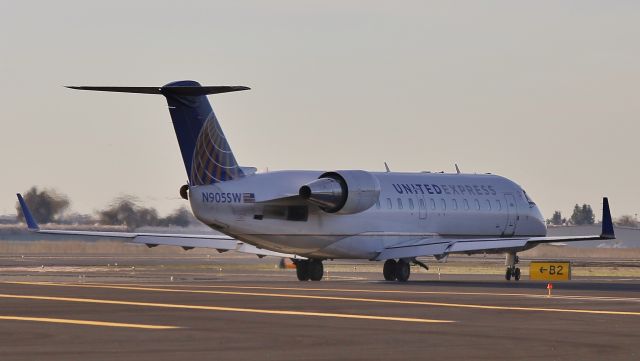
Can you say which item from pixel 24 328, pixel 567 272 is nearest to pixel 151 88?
pixel 567 272

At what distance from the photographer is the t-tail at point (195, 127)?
42.9 m

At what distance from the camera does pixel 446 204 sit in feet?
169

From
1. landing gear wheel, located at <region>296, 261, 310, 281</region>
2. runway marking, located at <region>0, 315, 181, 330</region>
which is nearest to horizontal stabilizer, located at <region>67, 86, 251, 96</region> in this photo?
landing gear wheel, located at <region>296, 261, 310, 281</region>

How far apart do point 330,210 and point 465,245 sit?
4852 mm

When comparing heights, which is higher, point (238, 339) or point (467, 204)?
point (467, 204)

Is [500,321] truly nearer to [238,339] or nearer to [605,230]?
[238,339]

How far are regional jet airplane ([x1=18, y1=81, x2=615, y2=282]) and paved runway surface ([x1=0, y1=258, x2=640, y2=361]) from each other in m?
6.69

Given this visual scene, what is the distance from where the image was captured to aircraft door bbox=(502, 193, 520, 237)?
54.3 metres

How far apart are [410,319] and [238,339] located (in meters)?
5.38

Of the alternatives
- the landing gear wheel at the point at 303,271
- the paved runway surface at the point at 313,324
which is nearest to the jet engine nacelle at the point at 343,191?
the landing gear wheel at the point at 303,271

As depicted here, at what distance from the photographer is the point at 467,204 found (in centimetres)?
5247

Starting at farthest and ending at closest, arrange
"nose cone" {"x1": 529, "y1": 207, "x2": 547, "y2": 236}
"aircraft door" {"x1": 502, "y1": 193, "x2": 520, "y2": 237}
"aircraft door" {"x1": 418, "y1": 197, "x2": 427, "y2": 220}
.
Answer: "nose cone" {"x1": 529, "y1": 207, "x2": 547, "y2": 236} < "aircraft door" {"x1": 502, "y1": 193, "x2": 520, "y2": 237} < "aircraft door" {"x1": 418, "y1": 197, "x2": 427, "y2": 220}

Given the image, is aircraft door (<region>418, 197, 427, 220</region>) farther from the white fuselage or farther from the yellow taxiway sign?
the yellow taxiway sign

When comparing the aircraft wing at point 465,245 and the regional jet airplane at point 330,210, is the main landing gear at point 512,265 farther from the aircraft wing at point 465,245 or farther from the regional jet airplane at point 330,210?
the aircraft wing at point 465,245
